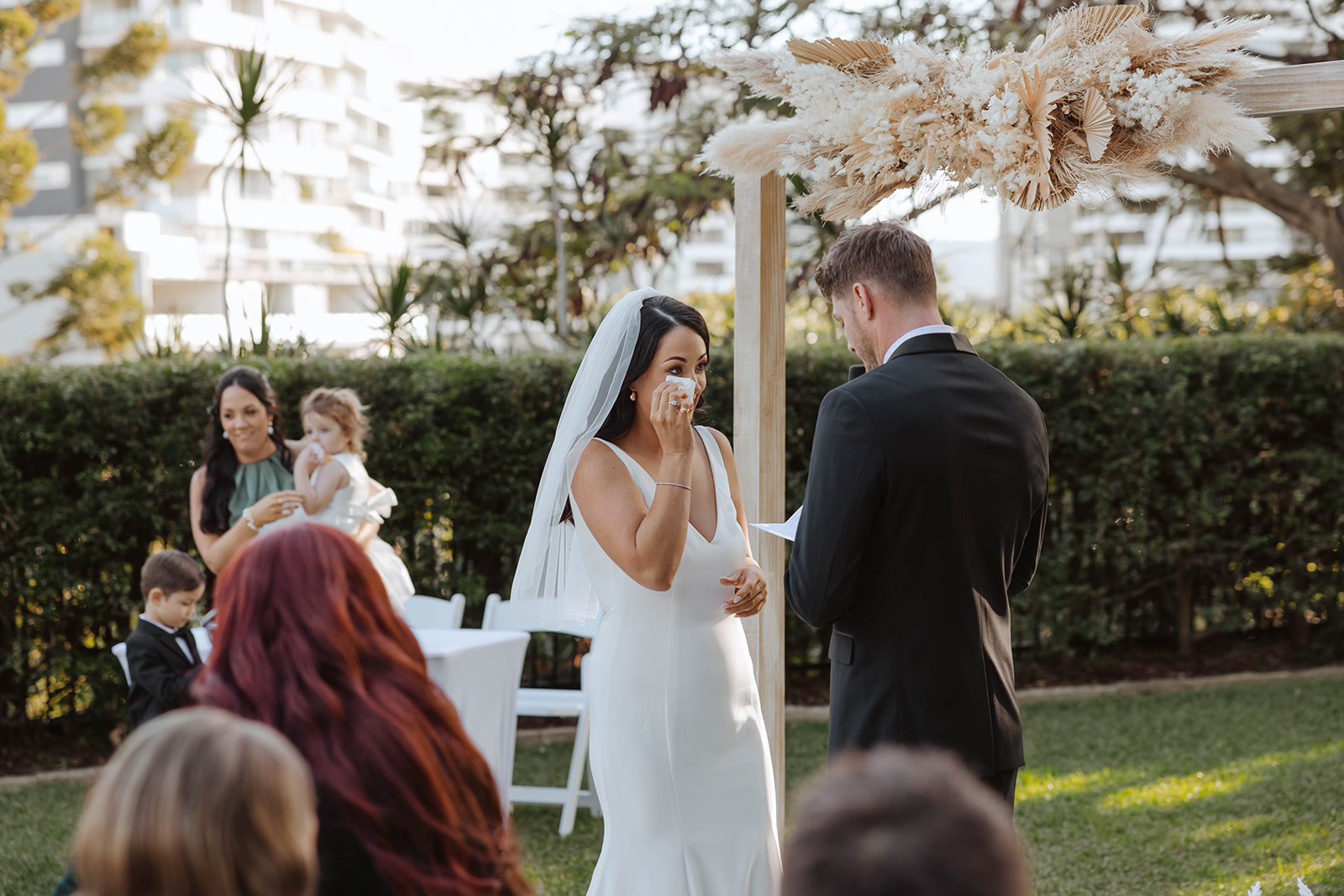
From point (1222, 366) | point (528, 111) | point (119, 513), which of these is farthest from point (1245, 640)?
point (119, 513)

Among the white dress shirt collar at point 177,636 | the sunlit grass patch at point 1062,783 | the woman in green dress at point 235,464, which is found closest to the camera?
the white dress shirt collar at point 177,636

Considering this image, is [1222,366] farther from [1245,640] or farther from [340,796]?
[340,796]

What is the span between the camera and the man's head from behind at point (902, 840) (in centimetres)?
103

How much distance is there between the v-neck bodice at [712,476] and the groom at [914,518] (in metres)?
0.49

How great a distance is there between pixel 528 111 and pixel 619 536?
697cm

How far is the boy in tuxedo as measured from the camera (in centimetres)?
349

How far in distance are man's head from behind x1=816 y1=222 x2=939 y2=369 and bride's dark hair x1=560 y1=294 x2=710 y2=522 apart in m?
0.46

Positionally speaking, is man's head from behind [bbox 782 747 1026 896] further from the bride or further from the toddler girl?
the toddler girl

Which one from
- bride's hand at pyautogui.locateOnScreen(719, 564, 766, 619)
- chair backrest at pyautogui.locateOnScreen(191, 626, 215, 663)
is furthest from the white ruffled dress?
bride's hand at pyautogui.locateOnScreen(719, 564, 766, 619)

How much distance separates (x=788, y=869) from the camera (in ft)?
3.57

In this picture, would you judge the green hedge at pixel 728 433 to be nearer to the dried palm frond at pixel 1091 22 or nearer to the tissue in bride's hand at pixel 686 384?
the tissue in bride's hand at pixel 686 384

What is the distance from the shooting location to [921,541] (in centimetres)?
231

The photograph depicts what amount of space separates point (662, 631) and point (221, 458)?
2721mm

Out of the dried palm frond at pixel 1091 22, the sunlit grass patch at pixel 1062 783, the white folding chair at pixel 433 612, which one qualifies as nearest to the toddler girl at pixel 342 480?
the white folding chair at pixel 433 612
